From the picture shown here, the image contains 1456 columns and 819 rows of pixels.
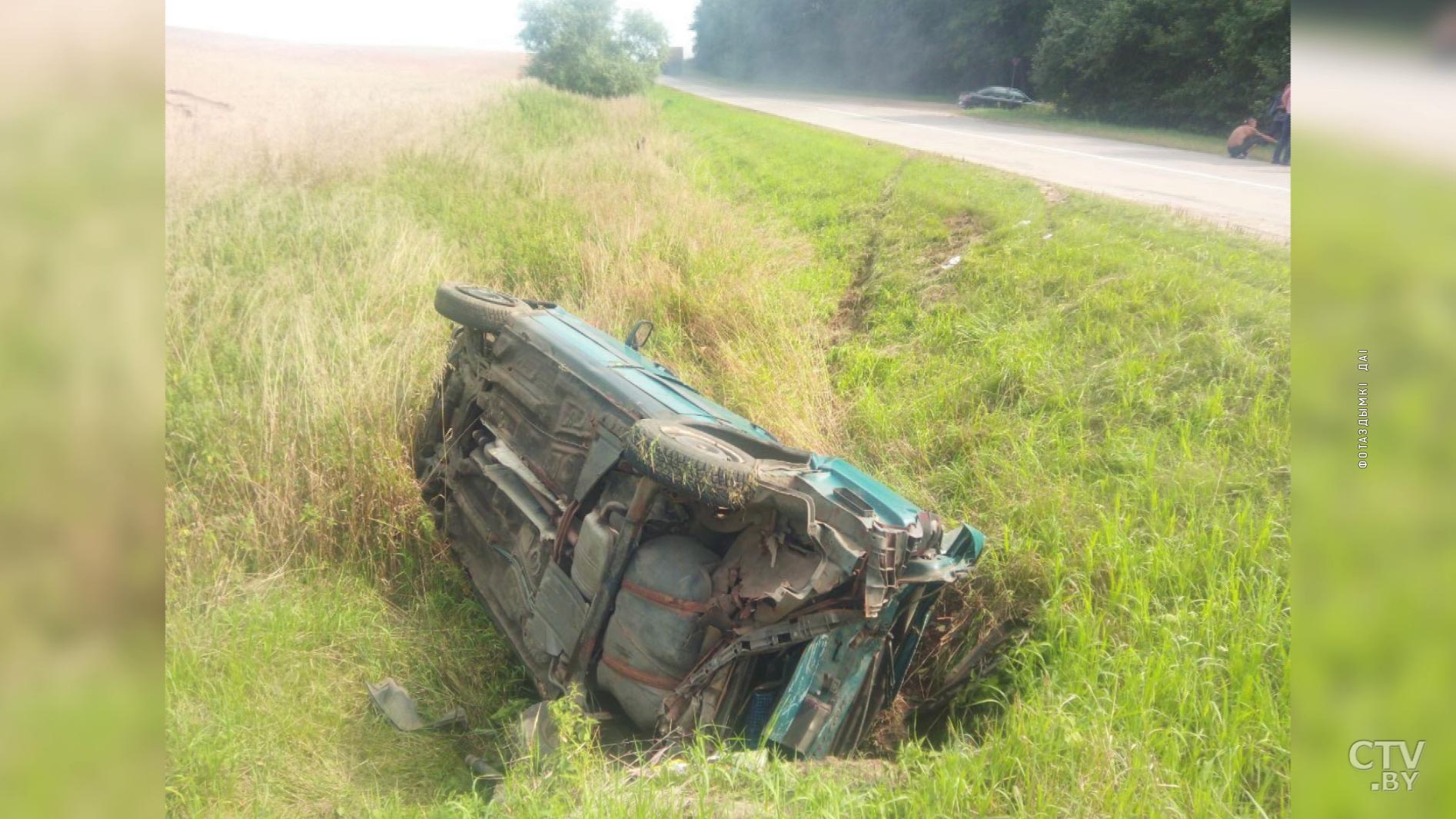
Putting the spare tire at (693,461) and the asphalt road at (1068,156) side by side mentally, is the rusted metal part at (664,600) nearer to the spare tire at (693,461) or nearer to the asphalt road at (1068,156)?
the spare tire at (693,461)

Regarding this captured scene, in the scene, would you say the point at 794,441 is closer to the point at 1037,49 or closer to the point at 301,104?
the point at 301,104

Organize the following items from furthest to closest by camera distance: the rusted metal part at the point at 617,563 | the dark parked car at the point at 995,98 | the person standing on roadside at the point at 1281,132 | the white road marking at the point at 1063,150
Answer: the dark parked car at the point at 995,98
the white road marking at the point at 1063,150
the person standing on roadside at the point at 1281,132
the rusted metal part at the point at 617,563

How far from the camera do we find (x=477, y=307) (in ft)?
14.6

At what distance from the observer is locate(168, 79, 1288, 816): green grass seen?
282 centimetres

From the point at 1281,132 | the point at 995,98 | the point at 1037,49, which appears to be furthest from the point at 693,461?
the point at 995,98

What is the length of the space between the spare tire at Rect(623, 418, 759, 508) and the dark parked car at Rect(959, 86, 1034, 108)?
27.2 ft

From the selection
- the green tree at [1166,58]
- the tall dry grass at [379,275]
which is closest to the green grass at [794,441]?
the tall dry grass at [379,275]

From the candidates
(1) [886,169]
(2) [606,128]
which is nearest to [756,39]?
(2) [606,128]

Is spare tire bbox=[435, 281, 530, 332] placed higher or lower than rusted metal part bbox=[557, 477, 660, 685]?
higher

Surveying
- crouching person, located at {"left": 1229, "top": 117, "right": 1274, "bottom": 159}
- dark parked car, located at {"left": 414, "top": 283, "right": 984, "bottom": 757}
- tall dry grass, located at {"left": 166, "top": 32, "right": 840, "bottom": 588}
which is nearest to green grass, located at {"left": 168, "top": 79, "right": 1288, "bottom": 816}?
tall dry grass, located at {"left": 166, "top": 32, "right": 840, "bottom": 588}

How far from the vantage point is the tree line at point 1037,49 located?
6.65m

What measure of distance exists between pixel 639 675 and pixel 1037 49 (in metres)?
7.40

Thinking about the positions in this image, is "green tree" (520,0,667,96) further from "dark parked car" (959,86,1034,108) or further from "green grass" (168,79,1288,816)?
"dark parked car" (959,86,1034,108)

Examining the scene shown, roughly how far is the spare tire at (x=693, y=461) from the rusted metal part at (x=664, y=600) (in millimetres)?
344
